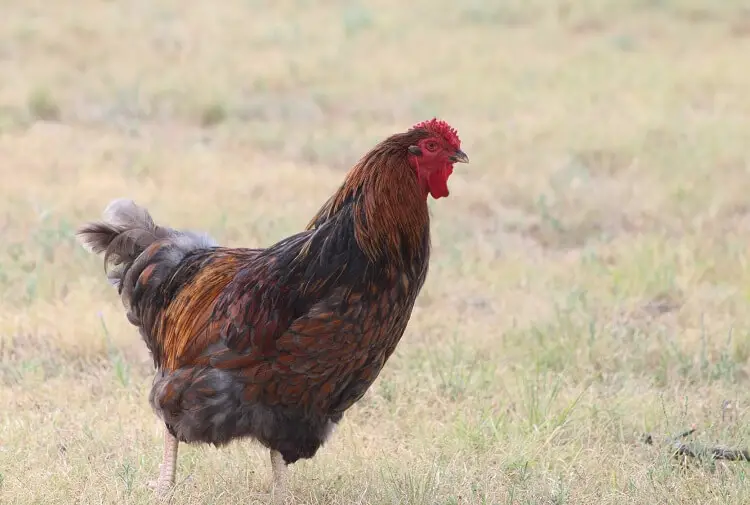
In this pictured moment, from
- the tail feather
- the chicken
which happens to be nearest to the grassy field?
the chicken

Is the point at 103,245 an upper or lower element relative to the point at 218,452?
upper

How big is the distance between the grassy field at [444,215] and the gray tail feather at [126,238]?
862 millimetres

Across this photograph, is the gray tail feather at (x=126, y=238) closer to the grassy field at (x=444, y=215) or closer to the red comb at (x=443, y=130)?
Answer: the grassy field at (x=444, y=215)

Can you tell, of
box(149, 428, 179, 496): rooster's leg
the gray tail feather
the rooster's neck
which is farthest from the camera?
the gray tail feather

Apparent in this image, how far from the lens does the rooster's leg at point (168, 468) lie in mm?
4793

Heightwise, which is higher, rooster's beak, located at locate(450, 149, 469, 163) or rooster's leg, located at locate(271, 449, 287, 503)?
rooster's beak, located at locate(450, 149, 469, 163)

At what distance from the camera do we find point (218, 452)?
17.6 ft

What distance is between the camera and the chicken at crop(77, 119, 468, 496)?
4312 mm

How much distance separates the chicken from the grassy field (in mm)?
517

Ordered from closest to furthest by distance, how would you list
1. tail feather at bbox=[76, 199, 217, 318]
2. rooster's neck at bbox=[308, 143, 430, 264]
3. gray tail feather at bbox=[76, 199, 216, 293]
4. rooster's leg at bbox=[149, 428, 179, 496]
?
rooster's neck at bbox=[308, 143, 430, 264] → rooster's leg at bbox=[149, 428, 179, 496] → tail feather at bbox=[76, 199, 217, 318] → gray tail feather at bbox=[76, 199, 216, 293]

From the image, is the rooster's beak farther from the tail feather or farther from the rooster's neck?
the tail feather

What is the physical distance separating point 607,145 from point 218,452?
787 centimetres

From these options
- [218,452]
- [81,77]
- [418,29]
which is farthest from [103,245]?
[418,29]

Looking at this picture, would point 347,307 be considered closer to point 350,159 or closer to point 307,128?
point 350,159
